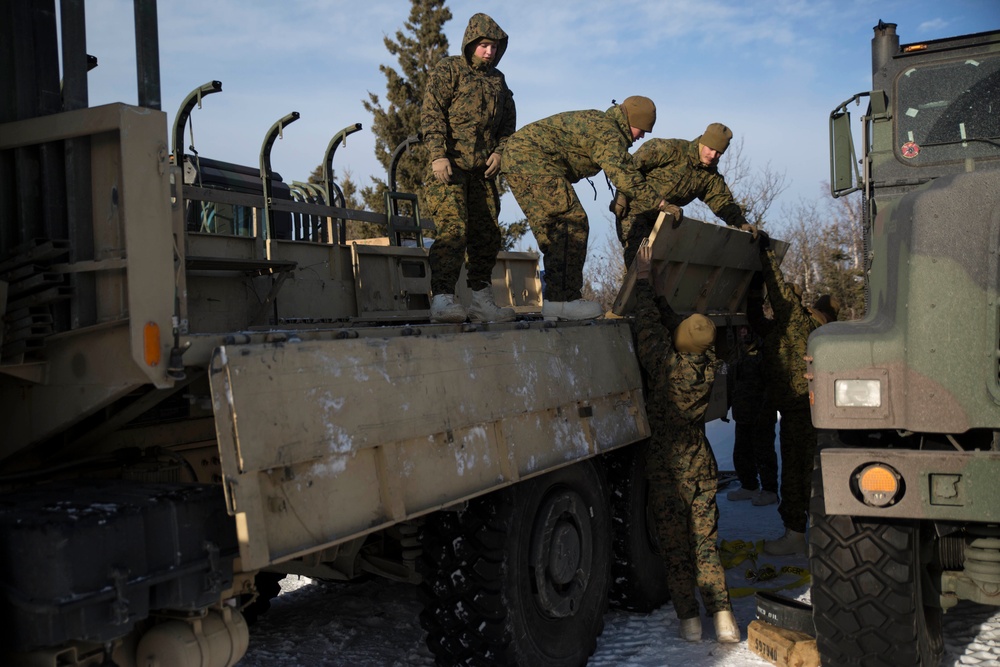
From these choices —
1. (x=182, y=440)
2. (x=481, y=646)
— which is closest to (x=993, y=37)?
(x=481, y=646)

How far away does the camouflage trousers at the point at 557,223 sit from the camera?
220 inches

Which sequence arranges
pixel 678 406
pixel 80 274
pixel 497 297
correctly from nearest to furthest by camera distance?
1. pixel 80 274
2. pixel 678 406
3. pixel 497 297

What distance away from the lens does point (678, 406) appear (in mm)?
5152

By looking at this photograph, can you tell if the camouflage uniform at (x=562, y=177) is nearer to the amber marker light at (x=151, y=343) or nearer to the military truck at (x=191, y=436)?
the military truck at (x=191, y=436)

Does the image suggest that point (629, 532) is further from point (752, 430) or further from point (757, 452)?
point (752, 430)

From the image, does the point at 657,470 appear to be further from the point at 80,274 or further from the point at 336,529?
the point at 80,274

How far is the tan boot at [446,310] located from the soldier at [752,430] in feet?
11.2

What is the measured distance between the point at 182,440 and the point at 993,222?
3.13 meters

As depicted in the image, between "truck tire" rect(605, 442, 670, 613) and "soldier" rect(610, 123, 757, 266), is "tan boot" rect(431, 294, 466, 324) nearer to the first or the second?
"truck tire" rect(605, 442, 670, 613)

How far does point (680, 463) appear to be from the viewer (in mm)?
5168

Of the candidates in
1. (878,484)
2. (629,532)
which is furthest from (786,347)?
(878,484)

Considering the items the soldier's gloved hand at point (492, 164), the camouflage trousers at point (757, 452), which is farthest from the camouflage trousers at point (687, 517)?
the camouflage trousers at point (757, 452)

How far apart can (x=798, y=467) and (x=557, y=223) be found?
7.91 ft

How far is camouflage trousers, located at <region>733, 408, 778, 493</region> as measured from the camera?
26.0 ft
